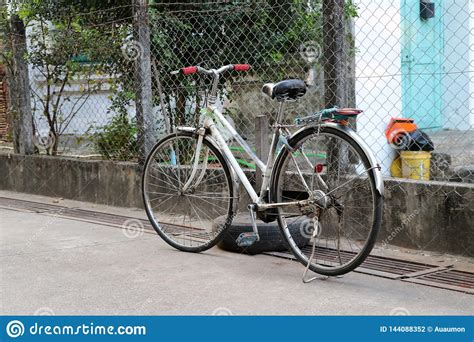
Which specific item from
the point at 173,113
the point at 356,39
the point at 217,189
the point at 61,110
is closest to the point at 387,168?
the point at 356,39

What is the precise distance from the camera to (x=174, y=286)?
457 centimetres

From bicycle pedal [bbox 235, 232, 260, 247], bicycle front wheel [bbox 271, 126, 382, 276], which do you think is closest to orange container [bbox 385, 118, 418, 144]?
bicycle front wheel [bbox 271, 126, 382, 276]

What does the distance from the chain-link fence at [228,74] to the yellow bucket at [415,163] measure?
2 centimetres

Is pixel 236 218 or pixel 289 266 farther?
pixel 236 218

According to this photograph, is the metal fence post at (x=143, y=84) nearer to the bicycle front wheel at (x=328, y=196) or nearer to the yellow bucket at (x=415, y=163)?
the bicycle front wheel at (x=328, y=196)

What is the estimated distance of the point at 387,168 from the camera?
7.03 metres

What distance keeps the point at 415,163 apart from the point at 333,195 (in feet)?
7.94

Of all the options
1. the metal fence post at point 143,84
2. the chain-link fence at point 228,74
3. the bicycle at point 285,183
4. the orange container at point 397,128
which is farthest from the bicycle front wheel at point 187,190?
the orange container at point 397,128

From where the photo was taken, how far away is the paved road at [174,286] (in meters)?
4.07

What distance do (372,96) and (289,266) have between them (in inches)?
103

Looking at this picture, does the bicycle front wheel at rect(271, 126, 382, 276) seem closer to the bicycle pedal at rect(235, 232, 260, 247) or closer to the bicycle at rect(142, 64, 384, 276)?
the bicycle at rect(142, 64, 384, 276)

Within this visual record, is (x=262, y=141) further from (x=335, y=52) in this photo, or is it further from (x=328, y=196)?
(x=328, y=196)

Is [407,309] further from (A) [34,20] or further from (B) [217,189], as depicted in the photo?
(A) [34,20]

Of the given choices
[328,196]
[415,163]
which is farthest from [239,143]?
[415,163]
